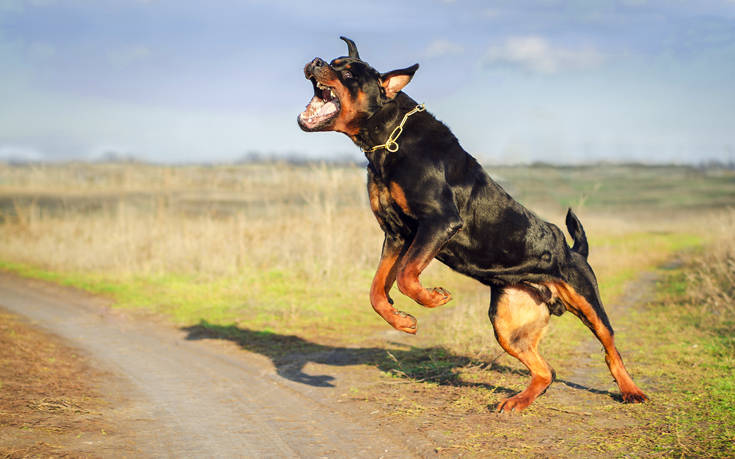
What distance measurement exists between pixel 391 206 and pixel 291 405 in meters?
1.87

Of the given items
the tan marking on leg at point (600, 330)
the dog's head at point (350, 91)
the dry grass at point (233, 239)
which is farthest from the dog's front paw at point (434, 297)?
the dry grass at point (233, 239)

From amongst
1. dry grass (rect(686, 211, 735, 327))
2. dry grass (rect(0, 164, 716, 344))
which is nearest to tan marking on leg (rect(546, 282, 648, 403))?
dry grass (rect(0, 164, 716, 344))

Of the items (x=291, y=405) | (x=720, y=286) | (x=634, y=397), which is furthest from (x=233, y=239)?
(x=634, y=397)

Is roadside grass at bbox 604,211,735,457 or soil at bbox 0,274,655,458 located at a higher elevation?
roadside grass at bbox 604,211,735,457

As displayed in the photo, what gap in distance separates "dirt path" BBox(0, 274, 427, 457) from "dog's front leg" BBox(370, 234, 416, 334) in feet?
2.43

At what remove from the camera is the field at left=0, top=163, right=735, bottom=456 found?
4.09 meters

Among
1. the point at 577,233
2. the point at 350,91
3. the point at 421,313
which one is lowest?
the point at 421,313

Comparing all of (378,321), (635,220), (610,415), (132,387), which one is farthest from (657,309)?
(635,220)

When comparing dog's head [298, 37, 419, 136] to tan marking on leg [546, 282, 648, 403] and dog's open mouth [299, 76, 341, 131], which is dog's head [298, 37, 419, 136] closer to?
dog's open mouth [299, 76, 341, 131]

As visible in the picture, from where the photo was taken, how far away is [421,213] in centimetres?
383

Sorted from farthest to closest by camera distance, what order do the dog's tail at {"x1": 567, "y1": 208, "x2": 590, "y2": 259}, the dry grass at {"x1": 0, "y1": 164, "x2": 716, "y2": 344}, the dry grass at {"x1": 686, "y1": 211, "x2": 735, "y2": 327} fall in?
the dry grass at {"x1": 0, "y1": 164, "x2": 716, "y2": 344}, the dry grass at {"x1": 686, "y1": 211, "x2": 735, "y2": 327}, the dog's tail at {"x1": 567, "y1": 208, "x2": 590, "y2": 259}

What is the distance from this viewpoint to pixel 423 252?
3.70 meters

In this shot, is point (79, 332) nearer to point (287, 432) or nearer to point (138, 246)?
point (287, 432)

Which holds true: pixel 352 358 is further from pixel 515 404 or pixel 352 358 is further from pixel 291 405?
pixel 515 404
